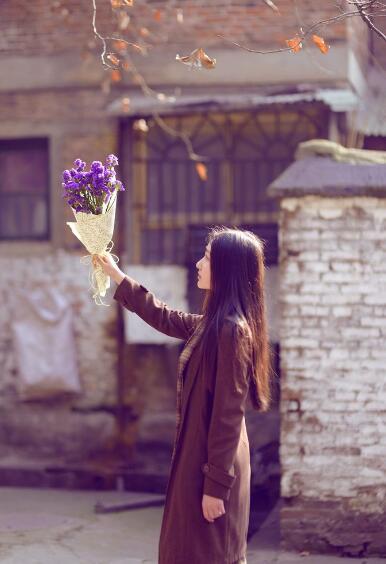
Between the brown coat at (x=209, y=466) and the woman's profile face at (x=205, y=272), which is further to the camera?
the woman's profile face at (x=205, y=272)

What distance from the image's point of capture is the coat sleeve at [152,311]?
478 centimetres

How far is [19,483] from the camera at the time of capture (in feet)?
33.0

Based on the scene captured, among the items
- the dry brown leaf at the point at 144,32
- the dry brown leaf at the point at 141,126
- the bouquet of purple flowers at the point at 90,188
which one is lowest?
the bouquet of purple flowers at the point at 90,188

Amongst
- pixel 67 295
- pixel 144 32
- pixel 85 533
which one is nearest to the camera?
pixel 85 533

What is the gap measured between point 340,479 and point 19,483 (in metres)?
4.07

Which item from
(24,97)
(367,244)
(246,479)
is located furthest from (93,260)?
(24,97)

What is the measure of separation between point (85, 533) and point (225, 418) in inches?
162

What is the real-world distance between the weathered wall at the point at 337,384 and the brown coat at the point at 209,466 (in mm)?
2735

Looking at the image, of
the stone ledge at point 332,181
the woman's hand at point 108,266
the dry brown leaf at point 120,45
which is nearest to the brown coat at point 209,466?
the woman's hand at point 108,266

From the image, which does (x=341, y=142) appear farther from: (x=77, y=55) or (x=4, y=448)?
(x=4, y=448)

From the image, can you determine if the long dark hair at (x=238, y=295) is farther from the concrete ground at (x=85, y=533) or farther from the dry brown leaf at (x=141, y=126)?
the dry brown leaf at (x=141, y=126)

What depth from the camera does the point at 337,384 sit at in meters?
7.03

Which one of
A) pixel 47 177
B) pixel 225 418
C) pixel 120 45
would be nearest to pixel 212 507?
pixel 225 418

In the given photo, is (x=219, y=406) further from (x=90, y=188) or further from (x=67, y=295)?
(x=67, y=295)
